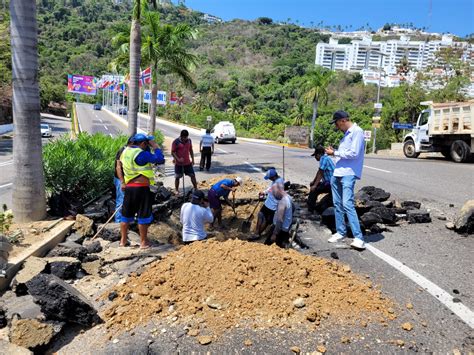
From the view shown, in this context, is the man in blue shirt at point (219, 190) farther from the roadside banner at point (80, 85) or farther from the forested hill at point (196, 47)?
the forested hill at point (196, 47)

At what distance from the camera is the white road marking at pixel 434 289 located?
142 inches

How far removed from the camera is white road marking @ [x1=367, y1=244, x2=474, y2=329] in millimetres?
3619

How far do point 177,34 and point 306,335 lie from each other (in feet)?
56.2

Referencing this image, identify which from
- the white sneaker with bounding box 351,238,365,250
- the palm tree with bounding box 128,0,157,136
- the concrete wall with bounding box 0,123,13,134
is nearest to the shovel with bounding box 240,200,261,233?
the white sneaker with bounding box 351,238,365,250

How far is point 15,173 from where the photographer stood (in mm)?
6262

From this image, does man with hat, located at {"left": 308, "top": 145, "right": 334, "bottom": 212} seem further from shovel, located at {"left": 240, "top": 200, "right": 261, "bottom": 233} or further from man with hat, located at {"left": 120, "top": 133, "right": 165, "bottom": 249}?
man with hat, located at {"left": 120, "top": 133, "right": 165, "bottom": 249}

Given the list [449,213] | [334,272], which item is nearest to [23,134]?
[334,272]

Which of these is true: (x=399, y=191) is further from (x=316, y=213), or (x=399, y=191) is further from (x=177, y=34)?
(x=177, y=34)

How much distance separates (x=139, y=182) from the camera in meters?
5.69

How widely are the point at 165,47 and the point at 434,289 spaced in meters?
16.8

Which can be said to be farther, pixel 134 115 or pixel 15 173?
pixel 134 115

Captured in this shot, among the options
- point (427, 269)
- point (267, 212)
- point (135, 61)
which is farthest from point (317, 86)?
point (427, 269)

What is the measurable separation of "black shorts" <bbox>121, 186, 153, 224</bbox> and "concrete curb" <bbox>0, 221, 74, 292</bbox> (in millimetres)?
960

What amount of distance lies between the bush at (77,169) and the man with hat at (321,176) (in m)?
4.40
